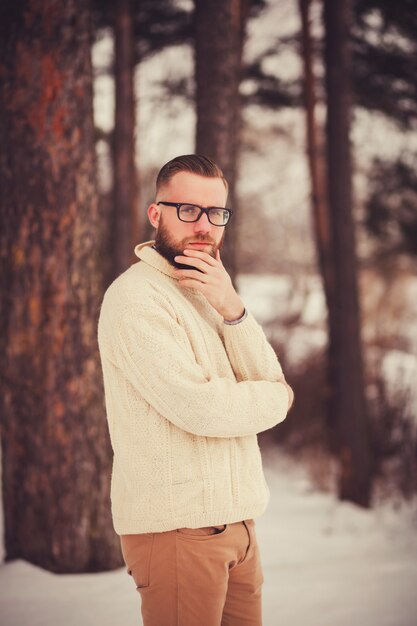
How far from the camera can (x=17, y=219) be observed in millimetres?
4320

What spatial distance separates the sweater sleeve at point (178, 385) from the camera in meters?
2.01

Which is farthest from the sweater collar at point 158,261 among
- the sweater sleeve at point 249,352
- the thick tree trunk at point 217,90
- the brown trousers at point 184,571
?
the thick tree trunk at point 217,90

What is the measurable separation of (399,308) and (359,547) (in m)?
5.39

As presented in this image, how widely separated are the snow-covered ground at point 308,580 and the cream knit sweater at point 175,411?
2101 mm

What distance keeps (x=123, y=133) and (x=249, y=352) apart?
7.38 m

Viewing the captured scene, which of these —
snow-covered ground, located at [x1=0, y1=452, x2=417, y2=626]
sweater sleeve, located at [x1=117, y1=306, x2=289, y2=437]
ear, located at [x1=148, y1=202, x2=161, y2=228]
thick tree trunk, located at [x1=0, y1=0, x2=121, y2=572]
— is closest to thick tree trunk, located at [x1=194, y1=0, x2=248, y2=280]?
thick tree trunk, located at [x1=0, y1=0, x2=121, y2=572]

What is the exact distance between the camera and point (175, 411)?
2.02 metres

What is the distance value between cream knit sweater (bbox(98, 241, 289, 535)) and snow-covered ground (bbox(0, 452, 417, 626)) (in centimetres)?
210

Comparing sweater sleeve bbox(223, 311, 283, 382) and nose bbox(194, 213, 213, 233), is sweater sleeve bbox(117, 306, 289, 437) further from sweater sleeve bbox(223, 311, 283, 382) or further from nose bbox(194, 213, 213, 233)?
nose bbox(194, 213, 213, 233)

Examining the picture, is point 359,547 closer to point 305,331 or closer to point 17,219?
point 17,219

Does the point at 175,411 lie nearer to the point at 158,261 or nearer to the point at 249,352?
the point at 249,352

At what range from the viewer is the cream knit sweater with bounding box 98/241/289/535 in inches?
79.7

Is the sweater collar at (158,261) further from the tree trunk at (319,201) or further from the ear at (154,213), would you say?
the tree trunk at (319,201)

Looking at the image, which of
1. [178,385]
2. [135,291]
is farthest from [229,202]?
[178,385]
